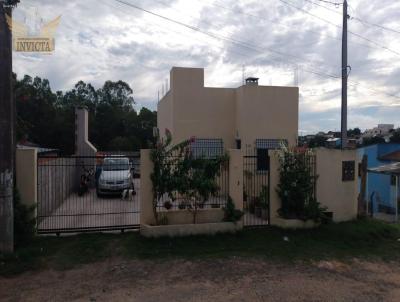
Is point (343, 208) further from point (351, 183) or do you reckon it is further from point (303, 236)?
point (303, 236)

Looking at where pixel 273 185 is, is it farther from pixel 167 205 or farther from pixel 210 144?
pixel 210 144

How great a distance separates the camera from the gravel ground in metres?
6.16

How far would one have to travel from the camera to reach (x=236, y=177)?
10.1 meters

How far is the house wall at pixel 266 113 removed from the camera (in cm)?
1719

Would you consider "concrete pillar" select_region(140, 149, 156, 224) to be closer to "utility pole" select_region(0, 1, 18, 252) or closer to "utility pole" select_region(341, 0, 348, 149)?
"utility pole" select_region(0, 1, 18, 252)

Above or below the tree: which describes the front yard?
below

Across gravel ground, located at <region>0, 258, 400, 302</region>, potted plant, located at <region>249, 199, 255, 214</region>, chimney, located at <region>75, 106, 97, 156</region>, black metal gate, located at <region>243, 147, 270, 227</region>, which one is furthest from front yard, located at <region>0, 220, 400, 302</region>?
chimney, located at <region>75, 106, 97, 156</region>

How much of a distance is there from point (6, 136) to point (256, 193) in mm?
8487

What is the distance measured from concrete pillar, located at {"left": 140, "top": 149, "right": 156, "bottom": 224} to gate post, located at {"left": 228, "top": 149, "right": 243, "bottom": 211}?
2.18m

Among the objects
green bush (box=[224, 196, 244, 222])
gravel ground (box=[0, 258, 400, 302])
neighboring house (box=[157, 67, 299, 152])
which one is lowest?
gravel ground (box=[0, 258, 400, 302])

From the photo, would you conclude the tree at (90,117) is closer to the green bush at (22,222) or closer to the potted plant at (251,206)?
the potted plant at (251,206)

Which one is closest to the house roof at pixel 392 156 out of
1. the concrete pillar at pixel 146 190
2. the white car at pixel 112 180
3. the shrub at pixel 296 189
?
the shrub at pixel 296 189

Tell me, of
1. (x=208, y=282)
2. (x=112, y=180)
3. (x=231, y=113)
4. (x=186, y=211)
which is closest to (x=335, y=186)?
(x=186, y=211)

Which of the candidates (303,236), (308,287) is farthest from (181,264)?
(303,236)
